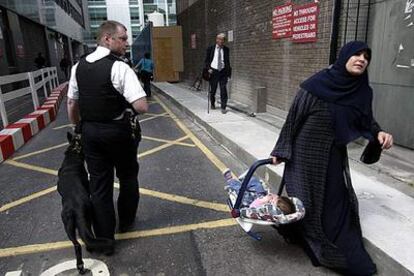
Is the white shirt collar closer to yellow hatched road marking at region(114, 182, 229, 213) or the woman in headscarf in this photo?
the woman in headscarf

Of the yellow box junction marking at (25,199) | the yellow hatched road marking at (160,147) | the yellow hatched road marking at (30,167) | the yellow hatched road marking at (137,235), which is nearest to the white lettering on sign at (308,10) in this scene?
the yellow hatched road marking at (160,147)

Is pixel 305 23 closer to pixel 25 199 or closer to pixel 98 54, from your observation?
pixel 98 54

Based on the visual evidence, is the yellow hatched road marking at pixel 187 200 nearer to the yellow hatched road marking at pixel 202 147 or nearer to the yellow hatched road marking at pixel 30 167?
the yellow hatched road marking at pixel 202 147

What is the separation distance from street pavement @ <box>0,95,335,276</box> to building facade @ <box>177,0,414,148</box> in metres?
2.31

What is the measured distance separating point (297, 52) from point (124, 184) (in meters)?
5.37

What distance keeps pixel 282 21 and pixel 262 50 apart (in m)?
1.46

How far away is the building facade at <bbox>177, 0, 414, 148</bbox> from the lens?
17.3 feet

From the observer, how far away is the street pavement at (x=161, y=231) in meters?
3.09

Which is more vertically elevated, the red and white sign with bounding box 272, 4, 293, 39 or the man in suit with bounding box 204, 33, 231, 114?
the red and white sign with bounding box 272, 4, 293, 39

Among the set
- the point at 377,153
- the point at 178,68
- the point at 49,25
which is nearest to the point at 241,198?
the point at 377,153

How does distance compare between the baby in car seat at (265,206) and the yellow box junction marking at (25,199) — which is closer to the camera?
the baby in car seat at (265,206)

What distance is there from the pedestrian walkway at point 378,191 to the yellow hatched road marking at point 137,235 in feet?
3.71

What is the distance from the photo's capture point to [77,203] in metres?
3.04

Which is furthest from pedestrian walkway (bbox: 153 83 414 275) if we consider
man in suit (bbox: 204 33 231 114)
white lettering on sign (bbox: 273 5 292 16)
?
white lettering on sign (bbox: 273 5 292 16)
